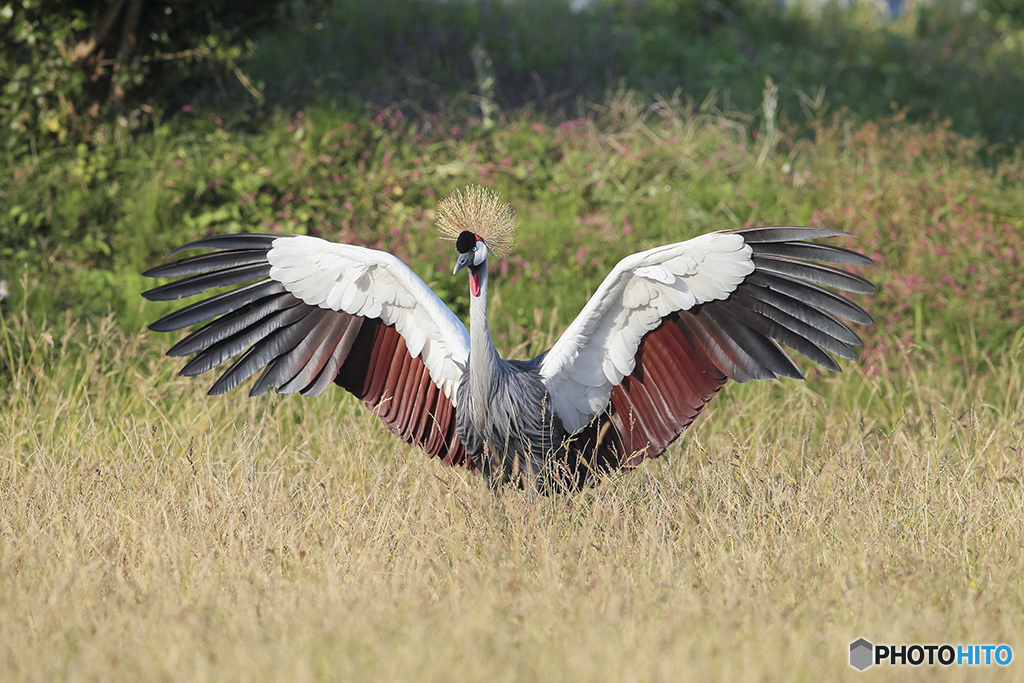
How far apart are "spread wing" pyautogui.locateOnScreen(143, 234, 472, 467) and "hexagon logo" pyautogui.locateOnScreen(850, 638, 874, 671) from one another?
1864mm

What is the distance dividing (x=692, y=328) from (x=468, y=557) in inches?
51.3

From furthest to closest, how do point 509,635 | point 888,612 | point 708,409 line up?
point 708,409, point 888,612, point 509,635

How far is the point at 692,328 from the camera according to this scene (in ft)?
12.3

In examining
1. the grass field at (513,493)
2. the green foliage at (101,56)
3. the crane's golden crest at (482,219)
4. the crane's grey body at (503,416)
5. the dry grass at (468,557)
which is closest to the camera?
the dry grass at (468,557)

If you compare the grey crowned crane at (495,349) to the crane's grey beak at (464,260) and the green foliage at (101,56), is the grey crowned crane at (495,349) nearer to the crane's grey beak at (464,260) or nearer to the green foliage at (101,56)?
the crane's grey beak at (464,260)

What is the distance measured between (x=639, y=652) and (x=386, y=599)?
84cm

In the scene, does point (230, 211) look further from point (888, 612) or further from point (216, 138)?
point (888, 612)

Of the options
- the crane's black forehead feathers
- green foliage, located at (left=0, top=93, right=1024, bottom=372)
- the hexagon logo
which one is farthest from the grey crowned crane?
green foliage, located at (left=0, top=93, right=1024, bottom=372)

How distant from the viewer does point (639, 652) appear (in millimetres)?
2367

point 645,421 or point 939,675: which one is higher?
point 645,421

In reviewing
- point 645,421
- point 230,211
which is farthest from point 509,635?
point 230,211

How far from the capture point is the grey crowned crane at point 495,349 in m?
3.60

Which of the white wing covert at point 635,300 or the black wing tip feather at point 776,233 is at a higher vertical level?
the black wing tip feather at point 776,233

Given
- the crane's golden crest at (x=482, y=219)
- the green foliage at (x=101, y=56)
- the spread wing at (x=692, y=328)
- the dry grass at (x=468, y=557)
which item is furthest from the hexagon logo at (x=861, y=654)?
the green foliage at (x=101, y=56)
